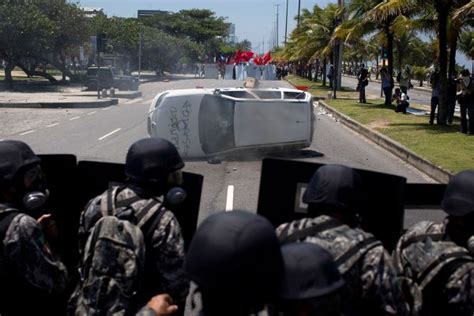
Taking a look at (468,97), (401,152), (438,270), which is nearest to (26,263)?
(438,270)

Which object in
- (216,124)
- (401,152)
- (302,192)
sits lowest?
(401,152)

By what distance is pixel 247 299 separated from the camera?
206 cm

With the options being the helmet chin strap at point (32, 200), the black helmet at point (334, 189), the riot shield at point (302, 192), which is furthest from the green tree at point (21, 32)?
the black helmet at point (334, 189)

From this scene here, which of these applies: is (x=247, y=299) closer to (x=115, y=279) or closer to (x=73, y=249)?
(x=115, y=279)

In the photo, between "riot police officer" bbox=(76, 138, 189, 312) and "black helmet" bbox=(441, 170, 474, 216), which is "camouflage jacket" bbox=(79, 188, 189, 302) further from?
"black helmet" bbox=(441, 170, 474, 216)

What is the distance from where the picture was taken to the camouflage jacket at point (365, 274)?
9.00 feet

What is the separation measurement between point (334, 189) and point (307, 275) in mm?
785

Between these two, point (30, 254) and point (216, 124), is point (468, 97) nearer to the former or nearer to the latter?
point (216, 124)

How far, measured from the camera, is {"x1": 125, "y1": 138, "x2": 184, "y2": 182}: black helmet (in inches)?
126

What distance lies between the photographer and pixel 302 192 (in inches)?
153

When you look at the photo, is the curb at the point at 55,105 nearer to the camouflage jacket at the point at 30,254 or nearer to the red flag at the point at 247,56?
the camouflage jacket at the point at 30,254

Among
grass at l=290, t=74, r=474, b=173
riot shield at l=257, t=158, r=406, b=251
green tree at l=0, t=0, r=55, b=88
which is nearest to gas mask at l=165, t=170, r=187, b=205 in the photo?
riot shield at l=257, t=158, r=406, b=251

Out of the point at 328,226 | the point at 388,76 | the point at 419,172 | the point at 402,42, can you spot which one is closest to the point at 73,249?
the point at 328,226

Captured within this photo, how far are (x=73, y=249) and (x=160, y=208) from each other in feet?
4.26
